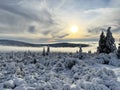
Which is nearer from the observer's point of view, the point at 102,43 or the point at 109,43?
the point at 109,43

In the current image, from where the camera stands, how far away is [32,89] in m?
13.3

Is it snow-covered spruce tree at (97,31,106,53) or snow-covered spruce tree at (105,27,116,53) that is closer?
snow-covered spruce tree at (105,27,116,53)

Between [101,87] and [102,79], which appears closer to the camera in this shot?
[101,87]

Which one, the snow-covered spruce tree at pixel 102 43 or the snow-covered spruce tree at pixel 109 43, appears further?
the snow-covered spruce tree at pixel 102 43

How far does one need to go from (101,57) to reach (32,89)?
895 inches

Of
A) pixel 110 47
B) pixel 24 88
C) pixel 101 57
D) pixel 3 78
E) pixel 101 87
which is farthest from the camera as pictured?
pixel 110 47

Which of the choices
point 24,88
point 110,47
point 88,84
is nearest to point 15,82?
point 24,88

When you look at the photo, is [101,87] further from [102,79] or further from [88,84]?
[102,79]

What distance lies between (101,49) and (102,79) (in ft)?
139

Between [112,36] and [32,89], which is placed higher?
[112,36]

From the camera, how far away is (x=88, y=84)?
1424cm

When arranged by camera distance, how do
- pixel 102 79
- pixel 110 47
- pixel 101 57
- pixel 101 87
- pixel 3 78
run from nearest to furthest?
pixel 101 87 < pixel 102 79 < pixel 3 78 < pixel 101 57 < pixel 110 47

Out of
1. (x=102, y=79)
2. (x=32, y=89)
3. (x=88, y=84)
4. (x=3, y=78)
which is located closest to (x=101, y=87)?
(x=88, y=84)

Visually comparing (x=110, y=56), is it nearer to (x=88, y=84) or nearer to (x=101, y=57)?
(x=101, y=57)
